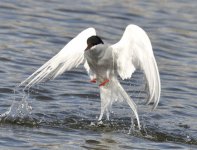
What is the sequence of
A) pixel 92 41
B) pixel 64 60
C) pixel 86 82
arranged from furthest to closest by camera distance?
pixel 86 82 → pixel 64 60 → pixel 92 41

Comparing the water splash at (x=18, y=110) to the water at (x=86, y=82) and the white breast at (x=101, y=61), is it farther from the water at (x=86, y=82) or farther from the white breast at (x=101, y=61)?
the white breast at (x=101, y=61)

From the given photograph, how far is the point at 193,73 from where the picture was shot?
36.7ft

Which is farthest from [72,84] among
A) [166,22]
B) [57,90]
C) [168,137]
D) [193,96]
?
[166,22]

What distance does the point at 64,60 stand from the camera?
26.2 feet

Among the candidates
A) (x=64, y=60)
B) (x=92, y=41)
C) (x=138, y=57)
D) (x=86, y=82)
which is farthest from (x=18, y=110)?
(x=86, y=82)

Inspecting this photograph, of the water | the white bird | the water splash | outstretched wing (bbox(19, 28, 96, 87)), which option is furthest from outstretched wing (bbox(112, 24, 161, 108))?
the water splash

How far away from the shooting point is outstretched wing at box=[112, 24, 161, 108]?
23.9 ft

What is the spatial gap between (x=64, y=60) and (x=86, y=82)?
7.85ft

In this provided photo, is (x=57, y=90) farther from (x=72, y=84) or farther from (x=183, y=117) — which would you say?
(x=183, y=117)

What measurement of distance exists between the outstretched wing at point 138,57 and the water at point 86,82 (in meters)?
0.62

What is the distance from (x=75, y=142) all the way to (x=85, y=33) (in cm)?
137

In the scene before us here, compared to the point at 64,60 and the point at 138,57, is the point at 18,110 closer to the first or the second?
the point at 64,60

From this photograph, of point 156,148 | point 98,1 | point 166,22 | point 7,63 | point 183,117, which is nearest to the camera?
point 156,148

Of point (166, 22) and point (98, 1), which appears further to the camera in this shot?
point (98, 1)
